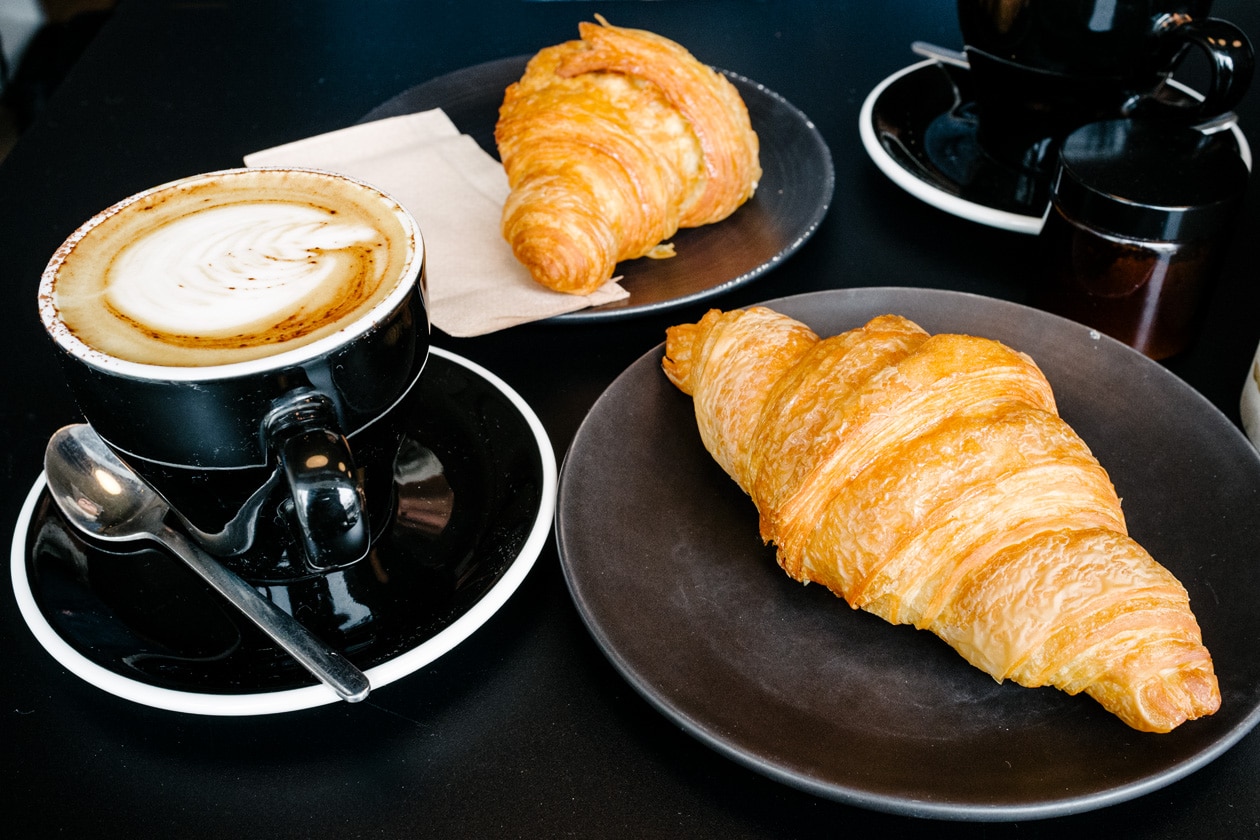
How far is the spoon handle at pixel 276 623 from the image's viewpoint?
1.99ft

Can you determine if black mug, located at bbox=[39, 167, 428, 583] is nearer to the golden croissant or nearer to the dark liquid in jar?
the golden croissant

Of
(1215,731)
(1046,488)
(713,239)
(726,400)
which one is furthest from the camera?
(713,239)

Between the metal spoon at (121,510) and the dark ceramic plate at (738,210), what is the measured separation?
1.44 ft

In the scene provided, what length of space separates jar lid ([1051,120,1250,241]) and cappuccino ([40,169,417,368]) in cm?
61

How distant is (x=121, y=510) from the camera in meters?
0.72

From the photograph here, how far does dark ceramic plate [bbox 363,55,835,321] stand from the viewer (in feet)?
3.51

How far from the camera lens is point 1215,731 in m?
0.59

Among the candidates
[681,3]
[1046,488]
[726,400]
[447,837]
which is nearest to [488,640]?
[447,837]

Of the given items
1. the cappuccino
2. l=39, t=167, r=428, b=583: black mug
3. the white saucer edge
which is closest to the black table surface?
the white saucer edge

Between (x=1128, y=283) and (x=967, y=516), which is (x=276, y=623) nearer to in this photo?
(x=967, y=516)

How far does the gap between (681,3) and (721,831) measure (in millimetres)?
1513

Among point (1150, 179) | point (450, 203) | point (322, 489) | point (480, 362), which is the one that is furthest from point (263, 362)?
point (1150, 179)

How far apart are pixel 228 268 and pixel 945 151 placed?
0.95m

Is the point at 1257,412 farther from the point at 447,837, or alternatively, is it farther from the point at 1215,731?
the point at 447,837
